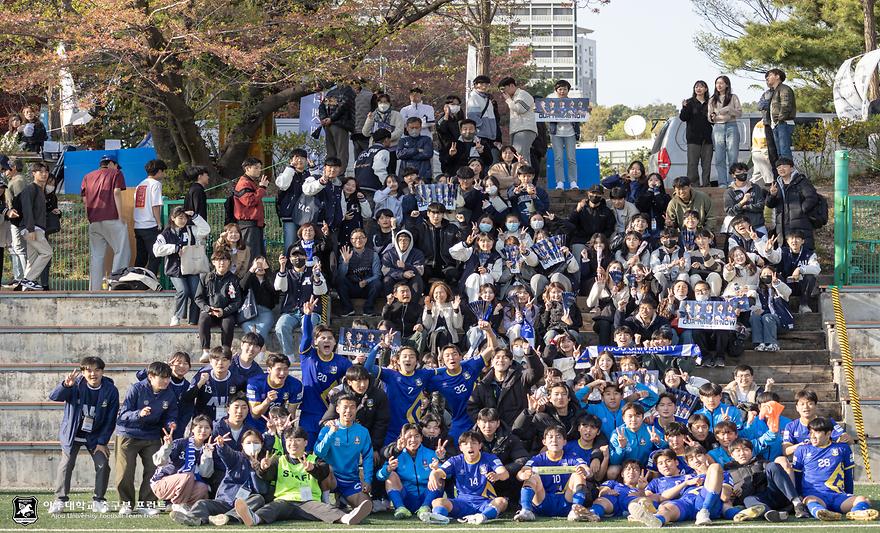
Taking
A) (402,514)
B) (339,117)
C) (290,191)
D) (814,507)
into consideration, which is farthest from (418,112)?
(814,507)

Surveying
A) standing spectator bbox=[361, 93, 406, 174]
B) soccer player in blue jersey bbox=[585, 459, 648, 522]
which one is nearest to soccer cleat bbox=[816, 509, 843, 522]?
soccer player in blue jersey bbox=[585, 459, 648, 522]

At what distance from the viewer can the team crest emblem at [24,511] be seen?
1067 cm

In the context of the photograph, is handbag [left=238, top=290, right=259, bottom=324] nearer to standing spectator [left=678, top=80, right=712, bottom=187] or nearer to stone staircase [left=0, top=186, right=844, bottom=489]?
stone staircase [left=0, top=186, right=844, bottom=489]

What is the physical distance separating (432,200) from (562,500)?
570cm

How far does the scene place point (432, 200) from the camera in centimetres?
1582

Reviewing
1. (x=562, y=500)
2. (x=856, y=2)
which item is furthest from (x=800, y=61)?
(x=562, y=500)

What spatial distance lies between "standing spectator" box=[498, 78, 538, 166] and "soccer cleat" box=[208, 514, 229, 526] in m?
8.85

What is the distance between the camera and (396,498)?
1111 cm

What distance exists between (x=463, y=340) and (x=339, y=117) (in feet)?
17.0

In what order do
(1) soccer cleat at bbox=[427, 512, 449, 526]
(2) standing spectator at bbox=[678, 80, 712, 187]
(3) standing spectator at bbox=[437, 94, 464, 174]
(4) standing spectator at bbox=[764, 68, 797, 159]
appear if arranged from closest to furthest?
(1) soccer cleat at bbox=[427, 512, 449, 526] < (4) standing spectator at bbox=[764, 68, 797, 159] < (3) standing spectator at bbox=[437, 94, 464, 174] < (2) standing spectator at bbox=[678, 80, 712, 187]

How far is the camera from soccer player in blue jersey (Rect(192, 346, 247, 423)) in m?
11.8

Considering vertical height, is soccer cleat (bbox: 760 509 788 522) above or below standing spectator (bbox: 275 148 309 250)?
below

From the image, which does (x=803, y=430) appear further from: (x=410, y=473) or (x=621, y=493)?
(x=410, y=473)

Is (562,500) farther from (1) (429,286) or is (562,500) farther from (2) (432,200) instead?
(2) (432,200)
